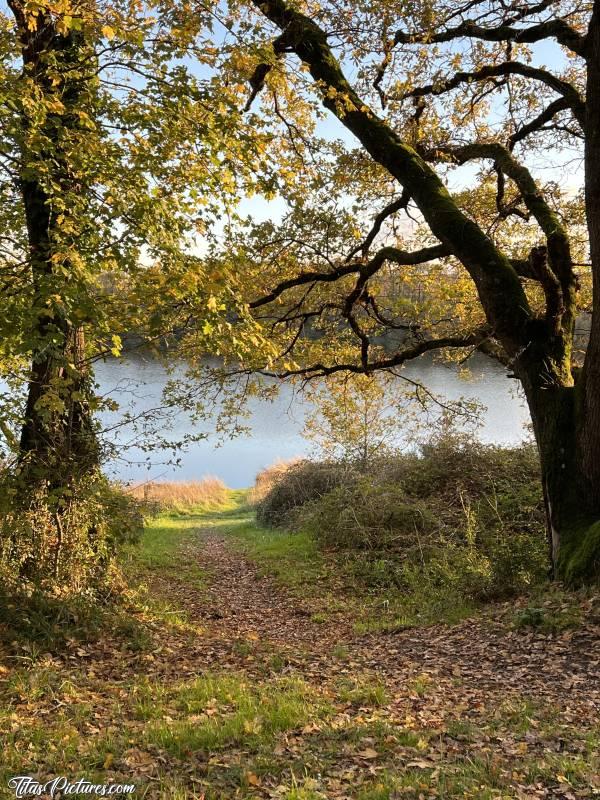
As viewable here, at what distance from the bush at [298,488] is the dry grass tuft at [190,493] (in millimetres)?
6279

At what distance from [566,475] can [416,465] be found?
22.0 feet

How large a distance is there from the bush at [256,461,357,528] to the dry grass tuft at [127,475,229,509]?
20.6 ft

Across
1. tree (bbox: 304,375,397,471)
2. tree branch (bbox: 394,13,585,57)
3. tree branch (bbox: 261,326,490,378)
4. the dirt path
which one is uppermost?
tree branch (bbox: 394,13,585,57)

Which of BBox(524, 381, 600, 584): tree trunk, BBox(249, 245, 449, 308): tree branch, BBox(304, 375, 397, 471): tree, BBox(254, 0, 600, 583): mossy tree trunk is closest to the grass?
BBox(524, 381, 600, 584): tree trunk

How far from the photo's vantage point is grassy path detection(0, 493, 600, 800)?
10.5 ft

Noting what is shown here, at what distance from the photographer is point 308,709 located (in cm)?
416

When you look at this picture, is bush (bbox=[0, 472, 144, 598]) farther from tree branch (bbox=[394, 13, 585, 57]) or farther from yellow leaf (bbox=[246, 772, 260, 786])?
tree branch (bbox=[394, 13, 585, 57])

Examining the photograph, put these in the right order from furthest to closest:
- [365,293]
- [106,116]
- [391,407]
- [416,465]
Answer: [391,407] → [416,465] → [365,293] → [106,116]

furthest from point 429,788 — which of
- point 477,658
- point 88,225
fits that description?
point 88,225

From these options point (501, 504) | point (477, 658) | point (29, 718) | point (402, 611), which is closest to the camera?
point (29, 718)

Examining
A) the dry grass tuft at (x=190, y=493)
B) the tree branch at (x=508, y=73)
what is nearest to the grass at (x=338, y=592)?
the tree branch at (x=508, y=73)

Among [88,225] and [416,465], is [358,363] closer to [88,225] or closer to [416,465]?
[416,465]

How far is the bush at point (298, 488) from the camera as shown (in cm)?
1514

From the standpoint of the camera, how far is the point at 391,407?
16.1 meters
